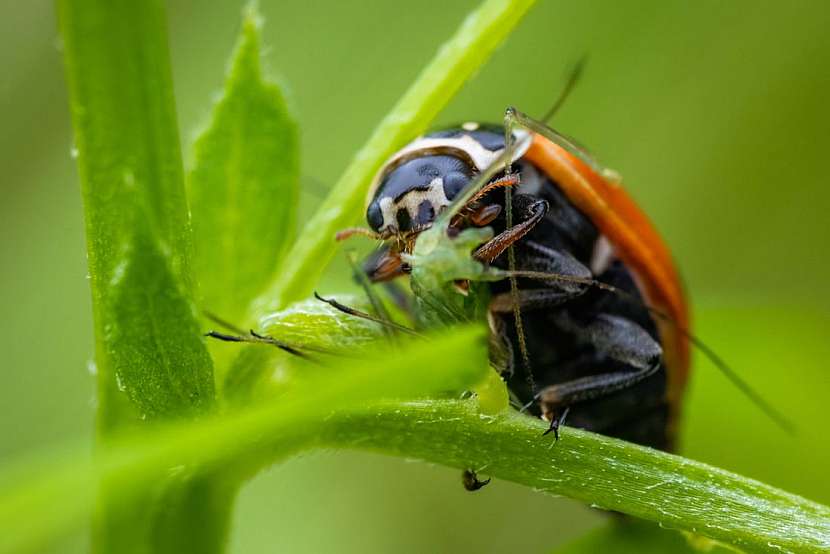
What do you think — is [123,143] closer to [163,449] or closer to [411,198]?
[163,449]

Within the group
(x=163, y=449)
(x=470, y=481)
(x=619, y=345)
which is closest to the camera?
(x=163, y=449)

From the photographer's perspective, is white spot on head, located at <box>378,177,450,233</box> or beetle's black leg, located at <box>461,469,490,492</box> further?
white spot on head, located at <box>378,177,450,233</box>

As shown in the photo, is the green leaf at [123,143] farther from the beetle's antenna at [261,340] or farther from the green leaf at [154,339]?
the beetle's antenna at [261,340]

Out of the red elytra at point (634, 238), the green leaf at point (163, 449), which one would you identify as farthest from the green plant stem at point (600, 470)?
the red elytra at point (634, 238)

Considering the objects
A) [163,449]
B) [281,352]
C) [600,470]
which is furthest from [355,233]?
[163,449]

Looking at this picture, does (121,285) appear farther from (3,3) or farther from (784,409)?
(3,3)

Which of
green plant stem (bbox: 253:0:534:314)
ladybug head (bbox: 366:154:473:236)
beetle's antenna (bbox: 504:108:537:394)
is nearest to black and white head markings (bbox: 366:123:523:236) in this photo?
ladybug head (bbox: 366:154:473:236)

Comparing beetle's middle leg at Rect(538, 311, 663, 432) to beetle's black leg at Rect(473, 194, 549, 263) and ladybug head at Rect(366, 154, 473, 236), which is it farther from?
ladybug head at Rect(366, 154, 473, 236)
